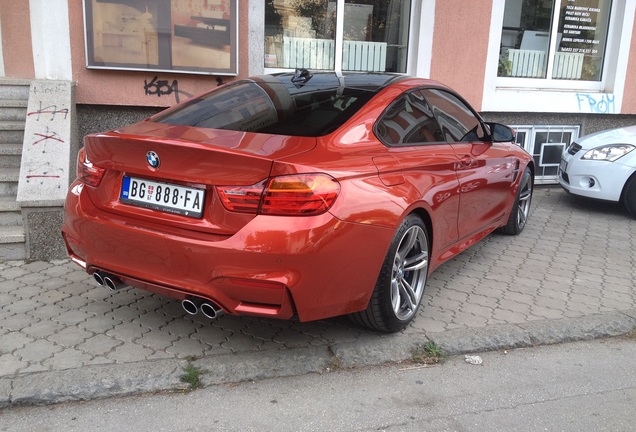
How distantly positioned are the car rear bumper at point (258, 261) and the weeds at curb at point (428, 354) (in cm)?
53

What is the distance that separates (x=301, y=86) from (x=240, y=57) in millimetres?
3447

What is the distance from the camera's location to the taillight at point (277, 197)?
2732mm

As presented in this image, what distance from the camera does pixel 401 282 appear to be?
355 centimetres

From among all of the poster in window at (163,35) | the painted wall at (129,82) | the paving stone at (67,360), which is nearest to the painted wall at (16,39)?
the painted wall at (129,82)

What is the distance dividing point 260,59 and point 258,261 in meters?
4.86

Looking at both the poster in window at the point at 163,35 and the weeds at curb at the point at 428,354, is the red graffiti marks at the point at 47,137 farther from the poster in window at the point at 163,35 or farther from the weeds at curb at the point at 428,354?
the weeds at curb at the point at 428,354

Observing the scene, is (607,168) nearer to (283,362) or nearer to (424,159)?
(424,159)

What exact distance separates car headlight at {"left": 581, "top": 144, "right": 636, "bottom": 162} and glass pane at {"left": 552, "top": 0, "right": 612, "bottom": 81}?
260 centimetres

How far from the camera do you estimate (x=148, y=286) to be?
302 centimetres

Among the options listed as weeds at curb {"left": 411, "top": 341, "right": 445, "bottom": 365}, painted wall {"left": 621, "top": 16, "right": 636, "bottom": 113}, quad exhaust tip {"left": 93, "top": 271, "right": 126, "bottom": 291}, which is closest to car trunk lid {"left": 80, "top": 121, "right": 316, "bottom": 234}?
quad exhaust tip {"left": 93, "top": 271, "right": 126, "bottom": 291}

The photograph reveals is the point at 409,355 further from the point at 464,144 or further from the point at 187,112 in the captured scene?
the point at 187,112

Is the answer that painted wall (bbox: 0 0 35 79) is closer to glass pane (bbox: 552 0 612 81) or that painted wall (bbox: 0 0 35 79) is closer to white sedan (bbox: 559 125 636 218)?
white sedan (bbox: 559 125 636 218)

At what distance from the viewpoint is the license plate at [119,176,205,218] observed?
9.36 ft

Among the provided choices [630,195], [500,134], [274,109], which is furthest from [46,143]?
[630,195]
